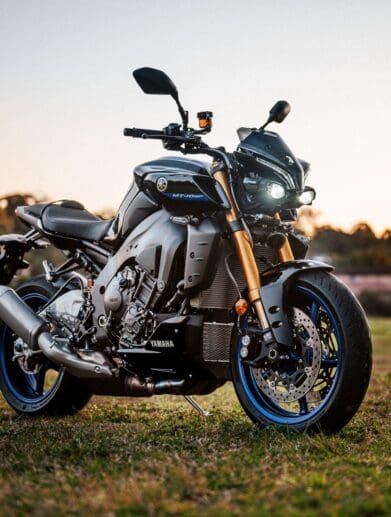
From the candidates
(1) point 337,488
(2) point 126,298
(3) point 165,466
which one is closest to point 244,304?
(2) point 126,298

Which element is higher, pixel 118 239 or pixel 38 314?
pixel 118 239

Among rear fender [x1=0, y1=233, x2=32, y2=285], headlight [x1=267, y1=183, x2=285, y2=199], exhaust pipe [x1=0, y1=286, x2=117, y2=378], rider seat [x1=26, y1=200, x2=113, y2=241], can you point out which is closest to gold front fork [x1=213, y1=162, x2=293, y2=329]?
headlight [x1=267, y1=183, x2=285, y2=199]

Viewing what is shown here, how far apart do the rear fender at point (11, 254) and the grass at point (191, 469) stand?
166 centimetres

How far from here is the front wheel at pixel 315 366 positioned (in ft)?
15.6

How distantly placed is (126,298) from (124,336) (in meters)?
0.27

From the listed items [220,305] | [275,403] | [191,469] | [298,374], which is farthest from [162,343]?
[191,469]

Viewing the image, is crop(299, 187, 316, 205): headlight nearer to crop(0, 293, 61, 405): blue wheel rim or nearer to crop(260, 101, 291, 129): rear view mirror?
crop(260, 101, 291, 129): rear view mirror

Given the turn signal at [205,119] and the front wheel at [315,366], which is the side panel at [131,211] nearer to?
the turn signal at [205,119]

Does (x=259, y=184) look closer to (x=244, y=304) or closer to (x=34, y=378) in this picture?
(x=244, y=304)

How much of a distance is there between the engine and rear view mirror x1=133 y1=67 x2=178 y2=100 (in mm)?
1243

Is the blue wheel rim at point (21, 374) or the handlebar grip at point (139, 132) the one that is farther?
the blue wheel rim at point (21, 374)

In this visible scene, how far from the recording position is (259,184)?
530 cm

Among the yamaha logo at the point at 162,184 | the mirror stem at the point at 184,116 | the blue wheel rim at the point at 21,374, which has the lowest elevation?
the blue wheel rim at the point at 21,374

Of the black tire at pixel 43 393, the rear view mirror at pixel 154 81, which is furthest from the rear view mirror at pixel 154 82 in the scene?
the black tire at pixel 43 393
